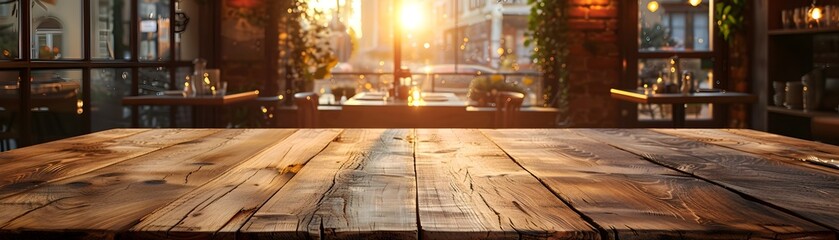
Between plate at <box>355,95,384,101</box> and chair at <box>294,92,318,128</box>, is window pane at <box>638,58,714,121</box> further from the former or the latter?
chair at <box>294,92,318,128</box>

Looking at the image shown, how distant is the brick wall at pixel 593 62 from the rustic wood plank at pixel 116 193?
19.5ft

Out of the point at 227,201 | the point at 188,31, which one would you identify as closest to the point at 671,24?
the point at 188,31

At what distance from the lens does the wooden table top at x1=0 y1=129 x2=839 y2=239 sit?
4.04ft

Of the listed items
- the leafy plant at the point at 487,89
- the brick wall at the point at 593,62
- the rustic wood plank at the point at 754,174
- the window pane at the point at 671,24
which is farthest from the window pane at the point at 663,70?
the rustic wood plank at the point at 754,174

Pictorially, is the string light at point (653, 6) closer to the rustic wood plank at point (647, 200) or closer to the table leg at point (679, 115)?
the table leg at point (679, 115)

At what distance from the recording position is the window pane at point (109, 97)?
530cm

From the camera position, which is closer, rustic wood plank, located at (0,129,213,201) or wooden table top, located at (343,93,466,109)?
rustic wood plank, located at (0,129,213,201)

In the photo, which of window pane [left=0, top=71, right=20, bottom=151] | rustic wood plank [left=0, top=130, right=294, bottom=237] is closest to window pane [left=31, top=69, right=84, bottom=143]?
window pane [left=0, top=71, right=20, bottom=151]

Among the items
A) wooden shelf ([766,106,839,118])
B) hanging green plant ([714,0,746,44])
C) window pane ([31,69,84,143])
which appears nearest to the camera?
window pane ([31,69,84,143])

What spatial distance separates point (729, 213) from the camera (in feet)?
4.47

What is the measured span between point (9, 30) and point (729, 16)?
5.50 meters

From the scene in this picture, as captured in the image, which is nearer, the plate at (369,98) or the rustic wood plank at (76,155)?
the rustic wood plank at (76,155)

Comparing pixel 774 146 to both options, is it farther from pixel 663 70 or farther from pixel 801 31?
pixel 663 70

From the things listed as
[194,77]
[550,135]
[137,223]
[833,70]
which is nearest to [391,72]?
[194,77]
